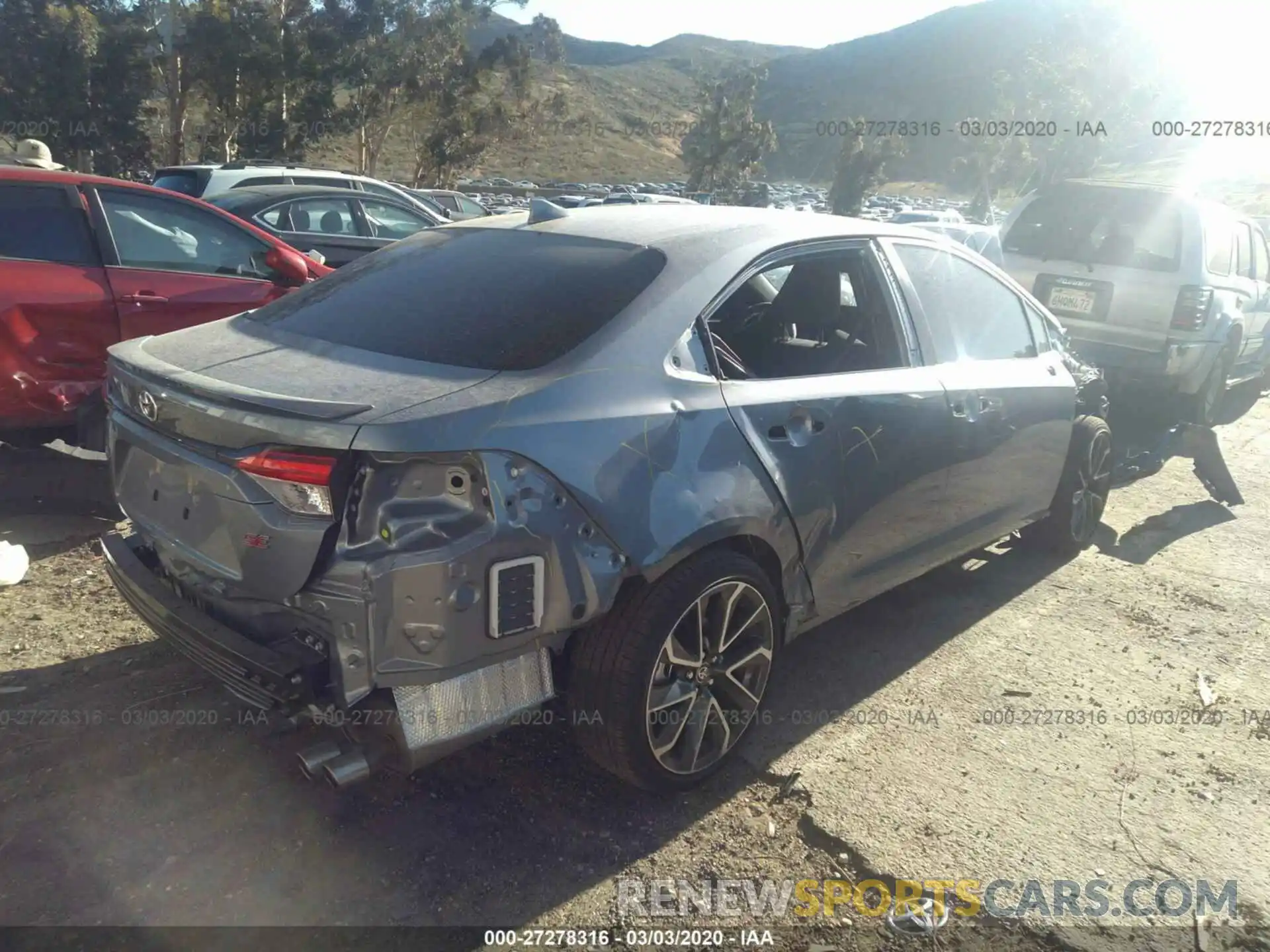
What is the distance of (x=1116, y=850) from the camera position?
115 inches

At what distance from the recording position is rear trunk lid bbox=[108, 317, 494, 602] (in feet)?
7.66

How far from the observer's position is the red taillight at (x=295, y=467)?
2307mm

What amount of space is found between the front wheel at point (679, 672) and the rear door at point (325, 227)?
7685 mm

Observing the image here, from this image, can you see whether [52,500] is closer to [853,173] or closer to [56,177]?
[56,177]

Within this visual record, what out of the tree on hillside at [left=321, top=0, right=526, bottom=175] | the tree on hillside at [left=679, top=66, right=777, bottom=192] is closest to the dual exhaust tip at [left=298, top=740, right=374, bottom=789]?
the tree on hillside at [left=321, top=0, right=526, bottom=175]

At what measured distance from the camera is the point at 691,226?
3.29m

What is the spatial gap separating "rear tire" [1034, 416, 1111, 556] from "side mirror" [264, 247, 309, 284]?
4149mm

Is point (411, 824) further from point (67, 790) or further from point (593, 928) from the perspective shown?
point (67, 790)

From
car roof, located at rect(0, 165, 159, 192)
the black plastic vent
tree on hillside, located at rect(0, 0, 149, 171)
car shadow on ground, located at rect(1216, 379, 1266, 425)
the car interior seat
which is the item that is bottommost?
car shadow on ground, located at rect(1216, 379, 1266, 425)

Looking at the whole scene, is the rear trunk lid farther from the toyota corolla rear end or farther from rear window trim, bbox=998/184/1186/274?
rear window trim, bbox=998/184/1186/274

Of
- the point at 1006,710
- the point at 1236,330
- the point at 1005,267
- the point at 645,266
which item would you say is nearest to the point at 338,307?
the point at 645,266

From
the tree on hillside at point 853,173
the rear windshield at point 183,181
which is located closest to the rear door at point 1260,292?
the rear windshield at point 183,181

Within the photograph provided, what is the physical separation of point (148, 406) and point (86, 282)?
103 inches

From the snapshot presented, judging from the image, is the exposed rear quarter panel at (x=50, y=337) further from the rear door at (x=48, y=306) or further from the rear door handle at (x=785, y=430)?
the rear door handle at (x=785, y=430)
